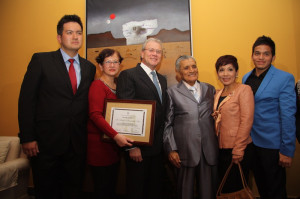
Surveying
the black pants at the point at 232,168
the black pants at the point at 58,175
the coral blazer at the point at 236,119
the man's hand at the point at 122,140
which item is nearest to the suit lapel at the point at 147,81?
the man's hand at the point at 122,140

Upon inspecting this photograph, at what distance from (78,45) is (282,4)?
8.23 feet

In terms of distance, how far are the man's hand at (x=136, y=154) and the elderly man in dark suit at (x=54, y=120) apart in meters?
0.51

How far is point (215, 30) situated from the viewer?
98.5 inches

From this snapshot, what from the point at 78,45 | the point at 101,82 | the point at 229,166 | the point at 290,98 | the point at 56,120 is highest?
the point at 78,45

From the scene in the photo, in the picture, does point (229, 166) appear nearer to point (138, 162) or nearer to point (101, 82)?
point (138, 162)

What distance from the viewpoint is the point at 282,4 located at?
2344mm

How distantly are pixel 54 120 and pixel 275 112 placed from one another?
202 cm

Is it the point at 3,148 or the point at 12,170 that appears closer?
the point at 12,170

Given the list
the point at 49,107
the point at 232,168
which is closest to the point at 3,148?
the point at 49,107

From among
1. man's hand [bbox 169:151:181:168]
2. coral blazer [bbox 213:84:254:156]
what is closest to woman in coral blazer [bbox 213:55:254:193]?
coral blazer [bbox 213:84:254:156]

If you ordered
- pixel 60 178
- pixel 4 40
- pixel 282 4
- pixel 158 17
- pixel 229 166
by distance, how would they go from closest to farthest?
pixel 229 166, pixel 60 178, pixel 282 4, pixel 158 17, pixel 4 40

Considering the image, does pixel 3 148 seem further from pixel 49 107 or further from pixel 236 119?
pixel 236 119

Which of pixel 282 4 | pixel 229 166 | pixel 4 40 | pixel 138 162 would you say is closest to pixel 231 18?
pixel 282 4

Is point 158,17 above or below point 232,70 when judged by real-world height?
above
